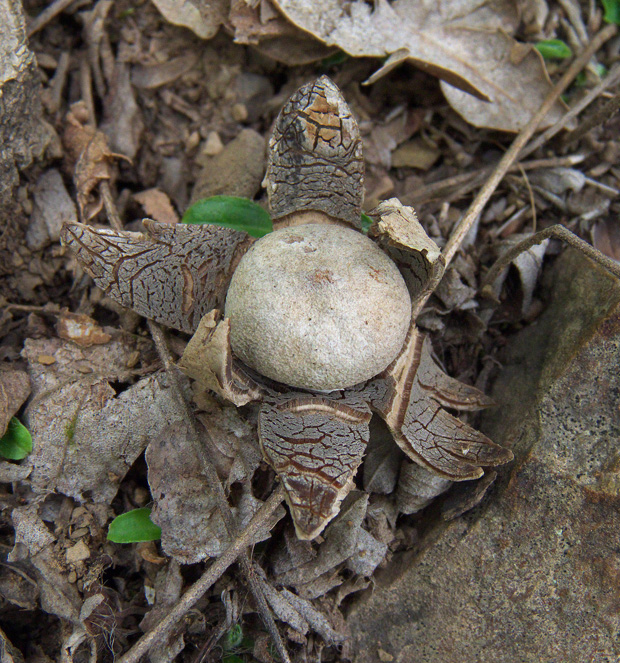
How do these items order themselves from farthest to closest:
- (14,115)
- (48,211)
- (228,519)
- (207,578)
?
(48,211) → (14,115) → (228,519) → (207,578)

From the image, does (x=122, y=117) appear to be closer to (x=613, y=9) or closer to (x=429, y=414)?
(x=429, y=414)

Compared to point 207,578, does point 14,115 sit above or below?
above

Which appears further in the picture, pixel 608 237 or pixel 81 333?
pixel 608 237

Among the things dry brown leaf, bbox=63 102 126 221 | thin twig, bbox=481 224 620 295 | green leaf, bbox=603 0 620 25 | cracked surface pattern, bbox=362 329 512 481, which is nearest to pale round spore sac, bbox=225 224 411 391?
cracked surface pattern, bbox=362 329 512 481

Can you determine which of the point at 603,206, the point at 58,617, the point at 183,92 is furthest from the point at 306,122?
the point at 58,617

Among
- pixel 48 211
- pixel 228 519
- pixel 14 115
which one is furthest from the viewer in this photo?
pixel 48 211

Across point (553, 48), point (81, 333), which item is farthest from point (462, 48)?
point (81, 333)
